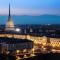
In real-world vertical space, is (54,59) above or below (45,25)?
below

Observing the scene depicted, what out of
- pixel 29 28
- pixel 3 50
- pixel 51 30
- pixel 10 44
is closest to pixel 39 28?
pixel 29 28

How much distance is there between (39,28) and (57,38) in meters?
1.69

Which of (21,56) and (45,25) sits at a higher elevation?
(45,25)

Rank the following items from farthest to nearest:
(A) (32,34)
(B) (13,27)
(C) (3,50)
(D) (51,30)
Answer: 1. (B) (13,27)
2. (A) (32,34)
3. (D) (51,30)
4. (C) (3,50)

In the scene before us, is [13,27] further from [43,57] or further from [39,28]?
[43,57]

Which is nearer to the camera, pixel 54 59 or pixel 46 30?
pixel 54 59

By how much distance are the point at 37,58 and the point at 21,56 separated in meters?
0.39

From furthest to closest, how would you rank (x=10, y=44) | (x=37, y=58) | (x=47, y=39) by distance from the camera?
(x=47, y=39) < (x=10, y=44) < (x=37, y=58)

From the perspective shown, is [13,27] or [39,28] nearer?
[39,28]

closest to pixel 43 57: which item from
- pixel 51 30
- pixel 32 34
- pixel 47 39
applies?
pixel 47 39

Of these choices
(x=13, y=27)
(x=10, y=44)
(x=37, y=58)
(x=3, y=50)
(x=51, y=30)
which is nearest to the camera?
(x=37, y=58)

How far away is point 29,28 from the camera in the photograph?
11.4 metres

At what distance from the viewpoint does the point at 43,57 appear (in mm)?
5871

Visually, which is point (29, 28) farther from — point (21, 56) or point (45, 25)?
point (21, 56)
